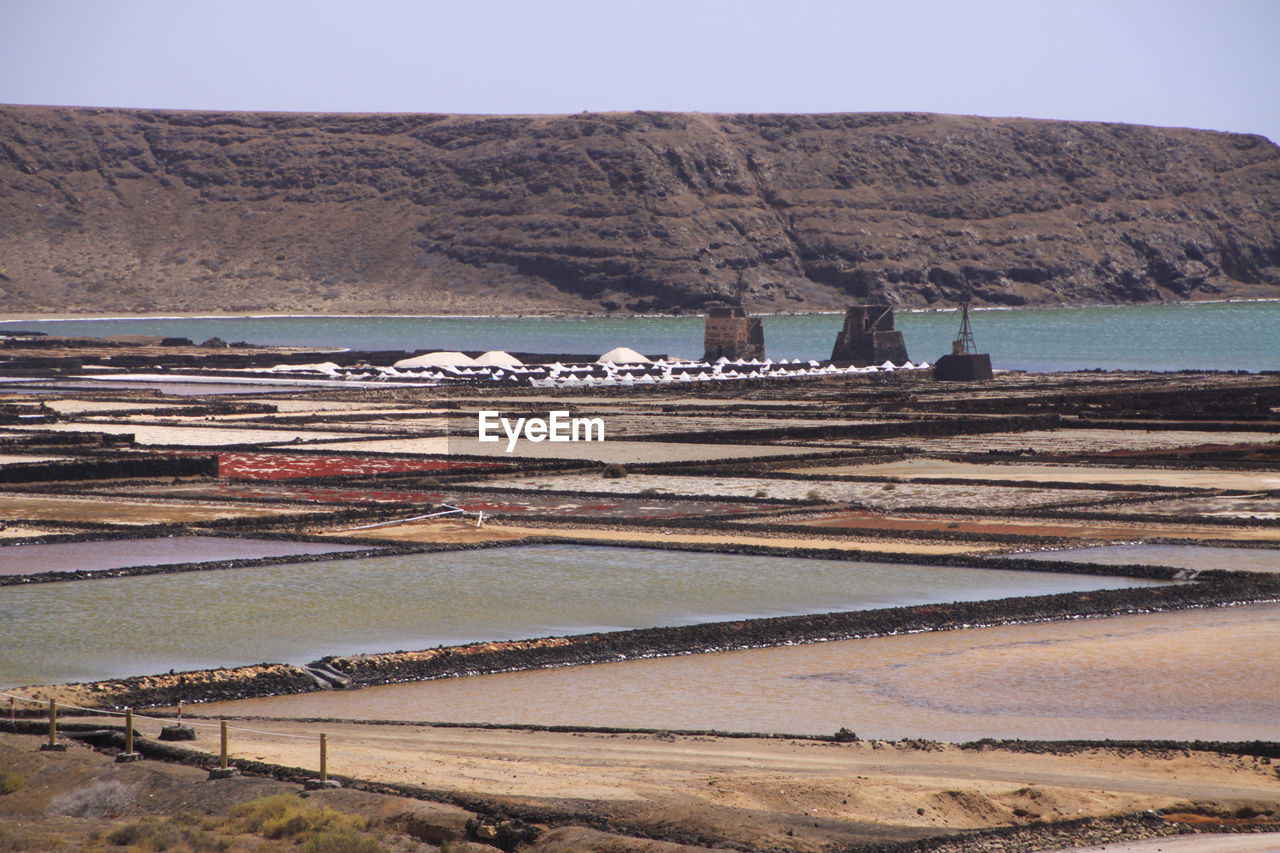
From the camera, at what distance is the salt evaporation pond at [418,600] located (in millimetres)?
13531

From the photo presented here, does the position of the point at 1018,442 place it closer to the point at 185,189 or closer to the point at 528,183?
the point at 528,183

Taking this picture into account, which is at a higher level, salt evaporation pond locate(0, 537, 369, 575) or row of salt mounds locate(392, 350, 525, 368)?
row of salt mounds locate(392, 350, 525, 368)

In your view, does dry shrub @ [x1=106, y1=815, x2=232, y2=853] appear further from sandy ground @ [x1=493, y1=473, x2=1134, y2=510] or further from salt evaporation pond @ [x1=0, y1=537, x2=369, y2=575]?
sandy ground @ [x1=493, y1=473, x2=1134, y2=510]

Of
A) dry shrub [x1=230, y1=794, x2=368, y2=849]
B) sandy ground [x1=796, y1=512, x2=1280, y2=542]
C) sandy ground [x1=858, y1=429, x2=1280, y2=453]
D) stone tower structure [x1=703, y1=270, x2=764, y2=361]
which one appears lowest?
dry shrub [x1=230, y1=794, x2=368, y2=849]

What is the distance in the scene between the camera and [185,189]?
15250 centimetres

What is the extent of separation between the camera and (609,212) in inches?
5418

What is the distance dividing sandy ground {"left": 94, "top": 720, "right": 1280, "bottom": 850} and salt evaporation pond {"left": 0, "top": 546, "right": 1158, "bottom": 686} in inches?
117

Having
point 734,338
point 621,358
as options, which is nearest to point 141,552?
point 621,358

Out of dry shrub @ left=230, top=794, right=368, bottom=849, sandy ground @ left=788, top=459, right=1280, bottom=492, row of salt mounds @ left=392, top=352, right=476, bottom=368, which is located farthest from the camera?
row of salt mounds @ left=392, top=352, right=476, bottom=368

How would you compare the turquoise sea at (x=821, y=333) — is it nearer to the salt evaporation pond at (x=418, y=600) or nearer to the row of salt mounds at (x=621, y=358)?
the row of salt mounds at (x=621, y=358)

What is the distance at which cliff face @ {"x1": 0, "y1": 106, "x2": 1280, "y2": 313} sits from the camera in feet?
439

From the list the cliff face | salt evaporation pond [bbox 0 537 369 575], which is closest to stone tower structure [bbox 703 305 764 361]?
salt evaporation pond [bbox 0 537 369 575]

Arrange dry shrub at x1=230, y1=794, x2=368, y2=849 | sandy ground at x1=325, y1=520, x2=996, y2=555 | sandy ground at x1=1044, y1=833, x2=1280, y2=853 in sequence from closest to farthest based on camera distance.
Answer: dry shrub at x1=230, y1=794, x2=368, y2=849
sandy ground at x1=1044, y1=833, x2=1280, y2=853
sandy ground at x1=325, y1=520, x2=996, y2=555

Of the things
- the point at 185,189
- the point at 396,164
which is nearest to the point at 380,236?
the point at 396,164
